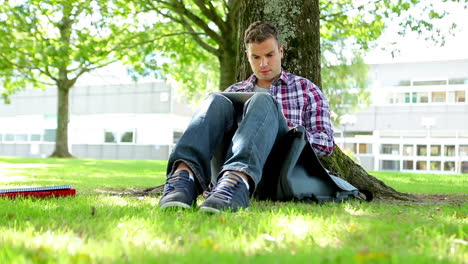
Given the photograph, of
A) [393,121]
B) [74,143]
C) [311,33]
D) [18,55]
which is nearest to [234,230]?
[311,33]

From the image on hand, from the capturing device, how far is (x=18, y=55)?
1891 cm

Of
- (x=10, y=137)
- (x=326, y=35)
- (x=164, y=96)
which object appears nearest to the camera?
(x=326, y=35)

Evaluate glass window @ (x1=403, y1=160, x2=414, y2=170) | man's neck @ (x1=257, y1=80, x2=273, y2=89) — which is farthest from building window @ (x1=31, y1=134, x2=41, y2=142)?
man's neck @ (x1=257, y1=80, x2=273, y2=89)

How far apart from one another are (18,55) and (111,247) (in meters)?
Answer: 19.0

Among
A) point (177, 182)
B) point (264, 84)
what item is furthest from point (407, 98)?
point (177, 182)

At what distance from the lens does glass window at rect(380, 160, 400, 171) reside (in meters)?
23.8

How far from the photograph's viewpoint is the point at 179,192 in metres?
2.79

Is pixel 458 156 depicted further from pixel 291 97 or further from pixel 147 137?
pixel 291 97

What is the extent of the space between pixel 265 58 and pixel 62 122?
19766mm

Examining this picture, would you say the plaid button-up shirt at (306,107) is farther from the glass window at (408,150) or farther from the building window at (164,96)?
the building window at (164,96)

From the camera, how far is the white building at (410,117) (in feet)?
79.2

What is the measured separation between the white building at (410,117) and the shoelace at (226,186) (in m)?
21.9

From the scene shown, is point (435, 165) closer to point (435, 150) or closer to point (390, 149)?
point (435, 150)

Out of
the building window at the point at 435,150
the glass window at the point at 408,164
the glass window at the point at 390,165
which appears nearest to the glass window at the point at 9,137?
the glass window at the point at 390,165
